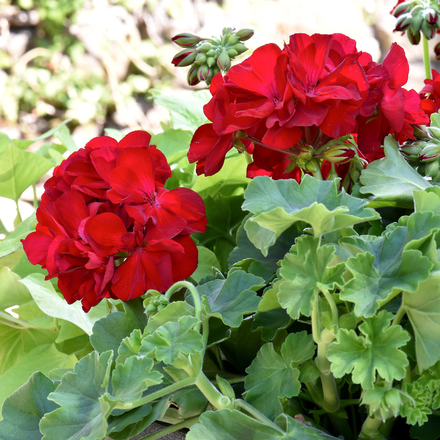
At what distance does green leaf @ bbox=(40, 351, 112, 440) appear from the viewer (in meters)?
0.29

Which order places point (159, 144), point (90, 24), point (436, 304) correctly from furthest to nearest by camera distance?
point (90, 24) < point (159, 144) < point (436, 304)

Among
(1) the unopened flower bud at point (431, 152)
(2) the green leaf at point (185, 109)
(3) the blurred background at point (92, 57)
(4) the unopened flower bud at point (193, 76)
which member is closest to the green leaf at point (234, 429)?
(1) the unopened flower bud at point (431, 152)

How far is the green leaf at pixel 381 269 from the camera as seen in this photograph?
0.84 feet

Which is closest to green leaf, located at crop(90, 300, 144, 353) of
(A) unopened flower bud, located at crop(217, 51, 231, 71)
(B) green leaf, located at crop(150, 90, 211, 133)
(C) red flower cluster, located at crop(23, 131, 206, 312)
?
(C) red flower cluster, located at crop(23, 131, 206, 312)

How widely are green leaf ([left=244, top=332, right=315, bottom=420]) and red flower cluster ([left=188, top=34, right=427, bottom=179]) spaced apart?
0.13 metres

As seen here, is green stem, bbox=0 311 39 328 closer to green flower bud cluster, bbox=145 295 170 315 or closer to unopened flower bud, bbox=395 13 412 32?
green flower bud cluster, bbox=145 295 170 315

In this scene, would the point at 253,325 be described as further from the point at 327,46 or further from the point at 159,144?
the point at 159,144

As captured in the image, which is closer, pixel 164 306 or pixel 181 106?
pixel 164 306

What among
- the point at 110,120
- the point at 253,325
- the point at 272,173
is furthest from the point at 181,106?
the point at 110,120

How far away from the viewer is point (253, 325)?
358mm

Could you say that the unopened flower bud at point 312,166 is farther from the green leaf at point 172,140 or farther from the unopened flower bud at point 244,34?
the green leaf at point 172,140

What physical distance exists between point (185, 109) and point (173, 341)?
0.47 meters

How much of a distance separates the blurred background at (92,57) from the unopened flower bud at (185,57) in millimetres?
2813

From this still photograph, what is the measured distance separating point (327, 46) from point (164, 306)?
7.9 inches
